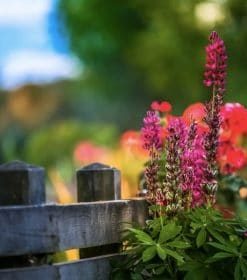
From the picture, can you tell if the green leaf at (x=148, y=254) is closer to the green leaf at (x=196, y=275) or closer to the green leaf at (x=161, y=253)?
the green leaf at (x=161, y=253)

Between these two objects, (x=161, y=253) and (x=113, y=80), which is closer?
(x=161, y=253)

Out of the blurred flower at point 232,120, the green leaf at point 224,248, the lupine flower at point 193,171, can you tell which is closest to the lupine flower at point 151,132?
the lupine flower at point 193,171

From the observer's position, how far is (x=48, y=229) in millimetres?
2330

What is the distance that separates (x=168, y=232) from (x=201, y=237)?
11 centimetres

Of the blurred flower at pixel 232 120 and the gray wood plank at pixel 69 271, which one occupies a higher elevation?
the blurred flower at pixel 232 120

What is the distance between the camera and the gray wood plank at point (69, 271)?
229 centimetres

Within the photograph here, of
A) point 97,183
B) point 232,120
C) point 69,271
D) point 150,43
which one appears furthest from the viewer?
point 150,43

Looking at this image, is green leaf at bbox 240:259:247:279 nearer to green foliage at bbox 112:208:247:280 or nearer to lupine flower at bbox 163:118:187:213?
green foliage at bbox 112:208:247:280

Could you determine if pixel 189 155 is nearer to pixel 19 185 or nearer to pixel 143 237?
pixel 143 237

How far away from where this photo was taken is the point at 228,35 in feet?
45.1

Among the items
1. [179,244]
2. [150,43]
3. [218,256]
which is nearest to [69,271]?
[179,244]

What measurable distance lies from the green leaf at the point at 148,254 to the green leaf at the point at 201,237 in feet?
0.51

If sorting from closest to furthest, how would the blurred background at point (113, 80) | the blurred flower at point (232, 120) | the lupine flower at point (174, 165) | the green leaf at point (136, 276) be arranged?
the green leaf at point (136, 276), the lupine flower at point (174, 165), the blurred flower at point (232, 120), the blurred background at point (113, 80)

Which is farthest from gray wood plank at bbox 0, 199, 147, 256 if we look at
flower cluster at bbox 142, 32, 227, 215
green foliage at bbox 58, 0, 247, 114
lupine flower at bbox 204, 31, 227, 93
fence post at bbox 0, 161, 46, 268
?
green foliage at bbox 58, 0, 247, 114
